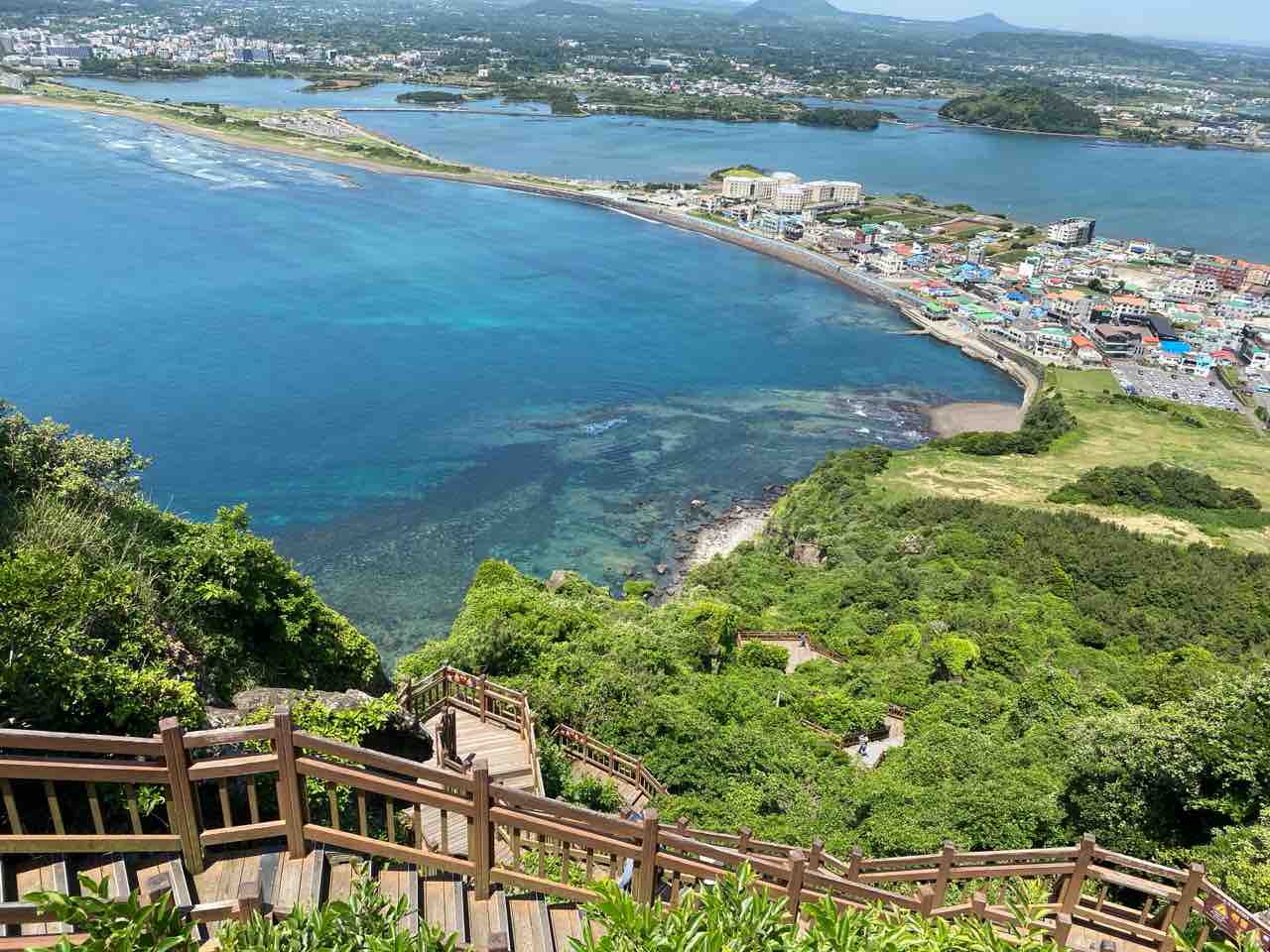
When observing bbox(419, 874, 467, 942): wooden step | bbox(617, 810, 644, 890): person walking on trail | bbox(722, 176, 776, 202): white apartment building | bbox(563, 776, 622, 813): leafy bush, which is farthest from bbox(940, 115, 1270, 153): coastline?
bbox(419, 874, 467, 942): wooden step

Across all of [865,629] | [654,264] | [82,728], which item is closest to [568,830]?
[82,728]

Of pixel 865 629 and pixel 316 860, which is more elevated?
pixel 316 860

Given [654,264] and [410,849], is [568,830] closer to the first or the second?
[410,849]

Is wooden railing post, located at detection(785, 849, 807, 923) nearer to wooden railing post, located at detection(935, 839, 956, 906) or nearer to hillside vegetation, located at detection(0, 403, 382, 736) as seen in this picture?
wooden railing post, located at detection(935, 839, 956, 906)

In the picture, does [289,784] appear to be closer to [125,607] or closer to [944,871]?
[125,607]

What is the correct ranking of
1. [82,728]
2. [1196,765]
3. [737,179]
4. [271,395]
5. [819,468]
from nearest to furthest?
[82,728]
[1196,765]
[819,468]
[271,395]
[737,179]

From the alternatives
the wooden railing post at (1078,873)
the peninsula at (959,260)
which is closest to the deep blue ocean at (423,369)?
the peninsula at (959,260)
